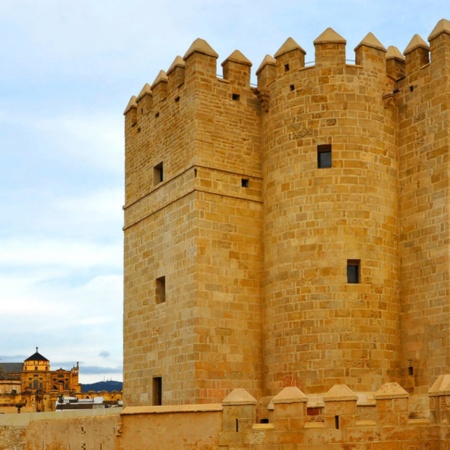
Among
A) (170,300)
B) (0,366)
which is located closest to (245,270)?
(170,300)

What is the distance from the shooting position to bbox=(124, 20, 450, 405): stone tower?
17391 millimetres

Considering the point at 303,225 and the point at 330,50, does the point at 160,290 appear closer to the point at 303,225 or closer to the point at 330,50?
the point at 303,225

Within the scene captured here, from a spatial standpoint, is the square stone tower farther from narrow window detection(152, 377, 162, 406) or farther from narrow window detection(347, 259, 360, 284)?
narrow window detection(347, 259, 360, 284)

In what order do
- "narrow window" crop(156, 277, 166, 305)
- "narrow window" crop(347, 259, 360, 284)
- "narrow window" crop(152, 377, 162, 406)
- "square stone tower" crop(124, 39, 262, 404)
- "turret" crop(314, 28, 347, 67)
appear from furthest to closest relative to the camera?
"narrow window" crop(156, 277, 166, 305), "narrow window" crop(152, 377, 162, 406), "turret" crop(314, 28, 347, 67), "square stone tower" crop(124, 39, 262, 404), "narrow window" crop(347, 259, 360, 284)

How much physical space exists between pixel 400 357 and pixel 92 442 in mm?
6818

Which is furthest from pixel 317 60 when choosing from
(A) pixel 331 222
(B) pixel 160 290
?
(B) pixel 160 290

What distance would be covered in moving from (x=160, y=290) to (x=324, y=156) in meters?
5.00

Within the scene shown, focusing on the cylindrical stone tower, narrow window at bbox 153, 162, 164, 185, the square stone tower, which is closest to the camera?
the cylindrical stone tower

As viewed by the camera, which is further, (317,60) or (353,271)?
(317,60)

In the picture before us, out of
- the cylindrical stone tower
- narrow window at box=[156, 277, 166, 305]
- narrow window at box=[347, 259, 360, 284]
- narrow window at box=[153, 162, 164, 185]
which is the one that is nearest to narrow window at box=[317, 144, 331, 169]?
the cylindrical stone tower

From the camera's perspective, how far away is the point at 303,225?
18047 millimetres

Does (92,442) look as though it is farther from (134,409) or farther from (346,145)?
(346,145)

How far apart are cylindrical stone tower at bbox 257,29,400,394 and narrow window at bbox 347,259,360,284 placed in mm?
21

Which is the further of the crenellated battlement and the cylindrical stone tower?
the crenellated battlement
